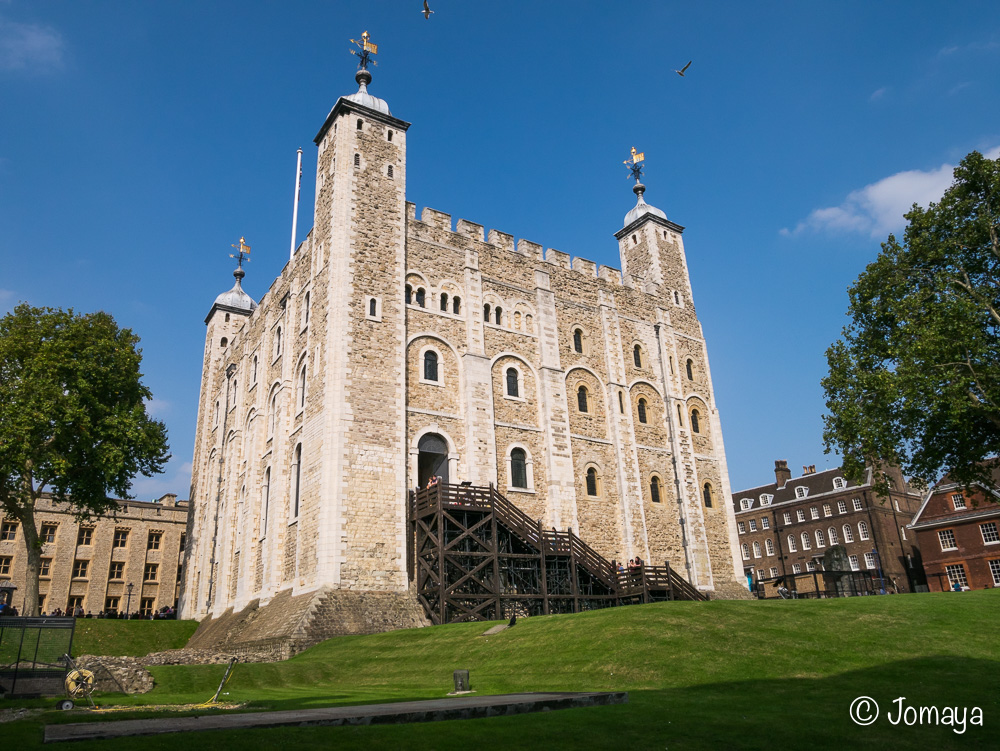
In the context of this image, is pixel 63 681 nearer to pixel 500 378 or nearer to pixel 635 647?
pixel 635 647

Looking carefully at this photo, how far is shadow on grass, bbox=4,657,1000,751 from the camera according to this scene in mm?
7574

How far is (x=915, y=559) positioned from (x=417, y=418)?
50503mm

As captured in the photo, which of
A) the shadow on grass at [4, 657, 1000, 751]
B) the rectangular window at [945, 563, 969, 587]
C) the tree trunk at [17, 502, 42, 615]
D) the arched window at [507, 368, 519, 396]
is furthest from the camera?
the rectangular window at [945, 563, 969, 587]

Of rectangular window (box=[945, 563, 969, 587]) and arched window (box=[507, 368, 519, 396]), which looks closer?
arched window (box=[507, 368, 519, 396])

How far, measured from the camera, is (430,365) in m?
30.0

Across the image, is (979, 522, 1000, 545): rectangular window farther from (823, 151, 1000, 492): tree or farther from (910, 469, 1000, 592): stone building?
(823, 151, 1000, 492): tree

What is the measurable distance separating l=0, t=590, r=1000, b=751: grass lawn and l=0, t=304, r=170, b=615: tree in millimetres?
15901

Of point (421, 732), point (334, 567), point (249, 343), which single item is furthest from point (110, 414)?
point (421, 732)

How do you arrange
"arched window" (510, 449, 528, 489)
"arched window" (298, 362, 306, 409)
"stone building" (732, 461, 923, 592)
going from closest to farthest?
1. "arched window" (298, 362, 306, 409)
2. "arched window" (510, 449, 528, 489)
3. "stone building" (732, 461, 923, 592)

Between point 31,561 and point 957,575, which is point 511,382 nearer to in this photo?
point 31,561

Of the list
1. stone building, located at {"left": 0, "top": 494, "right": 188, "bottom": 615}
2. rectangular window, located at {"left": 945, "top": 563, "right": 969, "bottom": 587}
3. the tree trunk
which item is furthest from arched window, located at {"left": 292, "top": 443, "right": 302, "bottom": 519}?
rectangular window, located at {"left": 945, "top": 563, "right": 969, "bottom": 587}

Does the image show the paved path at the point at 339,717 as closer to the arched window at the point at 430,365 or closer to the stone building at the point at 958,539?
the arched window at the point at 430,365

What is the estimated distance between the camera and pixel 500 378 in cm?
3194

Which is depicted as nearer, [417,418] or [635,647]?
[635,647]
